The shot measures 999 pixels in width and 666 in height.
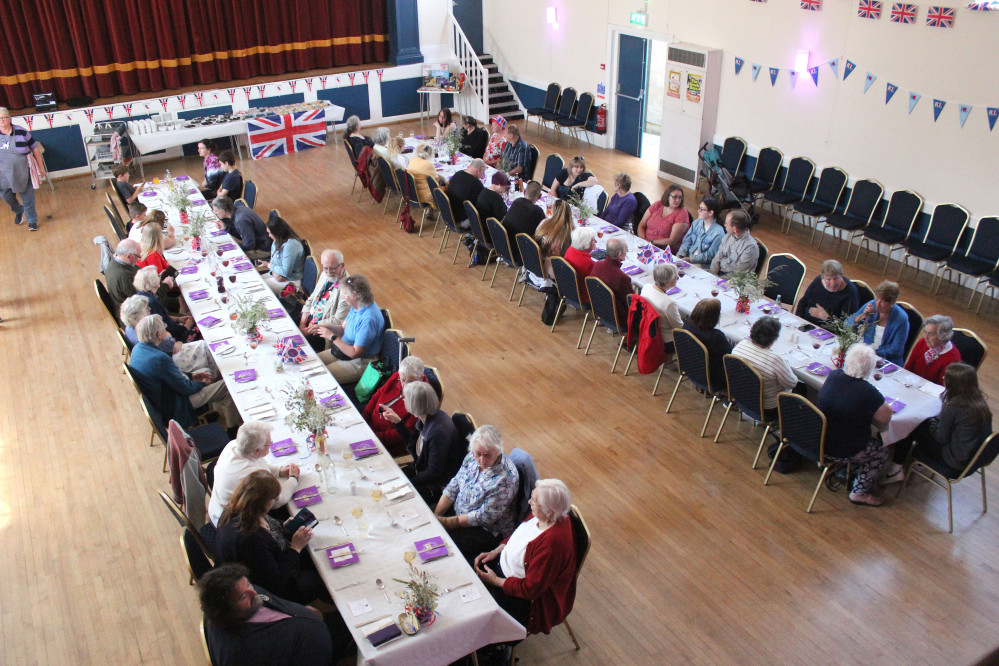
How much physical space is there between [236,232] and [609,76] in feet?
25.2

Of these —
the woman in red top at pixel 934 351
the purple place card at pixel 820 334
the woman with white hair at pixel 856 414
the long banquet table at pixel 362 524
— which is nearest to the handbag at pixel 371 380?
the long banquet table at pixel 362 524

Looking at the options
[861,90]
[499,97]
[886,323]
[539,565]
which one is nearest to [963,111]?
[861,90]

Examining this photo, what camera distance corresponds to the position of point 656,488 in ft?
19.9

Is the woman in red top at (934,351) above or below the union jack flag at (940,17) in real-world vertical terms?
below

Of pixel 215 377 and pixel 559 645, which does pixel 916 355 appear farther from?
pixel 215 377

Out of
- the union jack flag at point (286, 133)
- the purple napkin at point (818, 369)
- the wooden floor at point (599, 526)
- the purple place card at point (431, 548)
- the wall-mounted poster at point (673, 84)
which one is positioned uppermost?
the wall-mounted poster at point (673, 84)

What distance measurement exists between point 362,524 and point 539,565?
110 cm

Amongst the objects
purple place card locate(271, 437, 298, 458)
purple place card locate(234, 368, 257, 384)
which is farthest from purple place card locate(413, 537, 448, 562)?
purple place card locate(234, 368, 257, 384)

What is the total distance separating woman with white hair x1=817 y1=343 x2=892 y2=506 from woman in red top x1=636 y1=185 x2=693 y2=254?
3.26m

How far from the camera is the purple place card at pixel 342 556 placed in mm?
4273

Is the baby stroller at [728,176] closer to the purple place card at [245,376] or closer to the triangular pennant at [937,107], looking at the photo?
the triangular pennant at [937,107]

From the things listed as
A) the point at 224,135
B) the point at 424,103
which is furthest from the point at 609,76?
the point at 224,135

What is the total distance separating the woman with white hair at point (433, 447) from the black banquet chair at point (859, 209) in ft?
21.9

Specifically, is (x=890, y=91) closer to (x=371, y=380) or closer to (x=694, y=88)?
(x=694, y=88)
